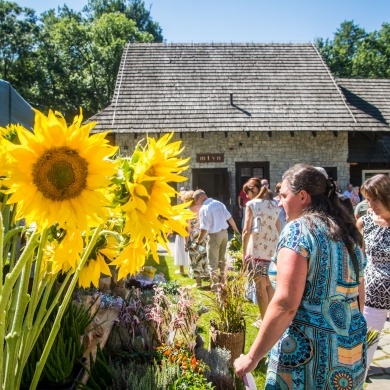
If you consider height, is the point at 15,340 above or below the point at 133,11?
below

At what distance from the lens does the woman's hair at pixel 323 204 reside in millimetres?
2045

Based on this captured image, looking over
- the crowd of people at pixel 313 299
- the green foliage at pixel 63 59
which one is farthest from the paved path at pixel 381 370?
the green foliage at pixel 63 59

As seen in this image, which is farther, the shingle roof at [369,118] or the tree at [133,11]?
the tree at [133,11]

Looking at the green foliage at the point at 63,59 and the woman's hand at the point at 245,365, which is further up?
the green foliage at the point at 63,59

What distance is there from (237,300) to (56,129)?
3100 mm

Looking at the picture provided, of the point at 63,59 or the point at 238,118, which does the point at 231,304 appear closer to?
the point at 238,118

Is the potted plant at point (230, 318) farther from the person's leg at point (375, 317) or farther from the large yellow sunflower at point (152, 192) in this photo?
the large yellow sunflower at point (152, 192)

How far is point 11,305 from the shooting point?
127 centimetres

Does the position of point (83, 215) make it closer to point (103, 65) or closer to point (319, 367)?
point (319, 367)

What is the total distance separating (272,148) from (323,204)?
43.3 ft

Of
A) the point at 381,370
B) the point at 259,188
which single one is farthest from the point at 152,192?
the point at 259,188

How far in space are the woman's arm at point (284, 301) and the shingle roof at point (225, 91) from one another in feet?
40.8

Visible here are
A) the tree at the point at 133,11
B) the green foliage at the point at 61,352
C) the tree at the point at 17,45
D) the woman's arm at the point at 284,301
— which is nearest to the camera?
the woman's arm at the point at 284,301

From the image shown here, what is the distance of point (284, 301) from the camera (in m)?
1.90
